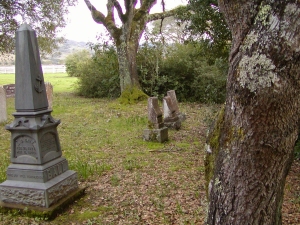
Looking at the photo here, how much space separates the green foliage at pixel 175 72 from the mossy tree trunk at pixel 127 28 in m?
1.22

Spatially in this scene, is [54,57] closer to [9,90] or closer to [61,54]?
[61,54]

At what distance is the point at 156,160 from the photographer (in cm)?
687

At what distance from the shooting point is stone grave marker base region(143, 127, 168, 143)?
829cm

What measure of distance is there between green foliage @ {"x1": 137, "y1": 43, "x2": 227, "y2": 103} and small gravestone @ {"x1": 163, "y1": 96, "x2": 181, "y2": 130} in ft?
20.6

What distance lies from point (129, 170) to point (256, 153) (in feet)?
13.9

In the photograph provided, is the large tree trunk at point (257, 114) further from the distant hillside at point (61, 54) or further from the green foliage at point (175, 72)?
the distant hillside at point (61, 54)

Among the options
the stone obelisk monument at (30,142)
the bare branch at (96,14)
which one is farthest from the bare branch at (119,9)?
the stone obelisk monument at (30,142)

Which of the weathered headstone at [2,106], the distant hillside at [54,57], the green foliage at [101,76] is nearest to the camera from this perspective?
the weathered headstone at [2,106]

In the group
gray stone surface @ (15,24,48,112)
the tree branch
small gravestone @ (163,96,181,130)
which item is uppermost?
the tree branch

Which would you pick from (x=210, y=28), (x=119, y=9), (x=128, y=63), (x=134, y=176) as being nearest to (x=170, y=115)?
(x=210, y=28)

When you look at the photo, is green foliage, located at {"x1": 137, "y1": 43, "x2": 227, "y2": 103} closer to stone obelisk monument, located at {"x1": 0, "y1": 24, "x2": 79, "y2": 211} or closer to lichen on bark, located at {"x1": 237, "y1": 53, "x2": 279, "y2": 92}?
stone obelisk monument, located at {"x1": 0, "y1": 24, "x2": 79, "y2": 211}

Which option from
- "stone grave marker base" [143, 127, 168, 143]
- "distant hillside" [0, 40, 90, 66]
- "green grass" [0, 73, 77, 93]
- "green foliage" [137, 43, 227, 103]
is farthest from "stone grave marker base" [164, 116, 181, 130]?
"green grass" [0, 73, 77, 93]

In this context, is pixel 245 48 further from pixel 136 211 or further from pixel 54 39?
pixel 54 39

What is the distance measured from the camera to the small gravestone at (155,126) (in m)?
8.30
